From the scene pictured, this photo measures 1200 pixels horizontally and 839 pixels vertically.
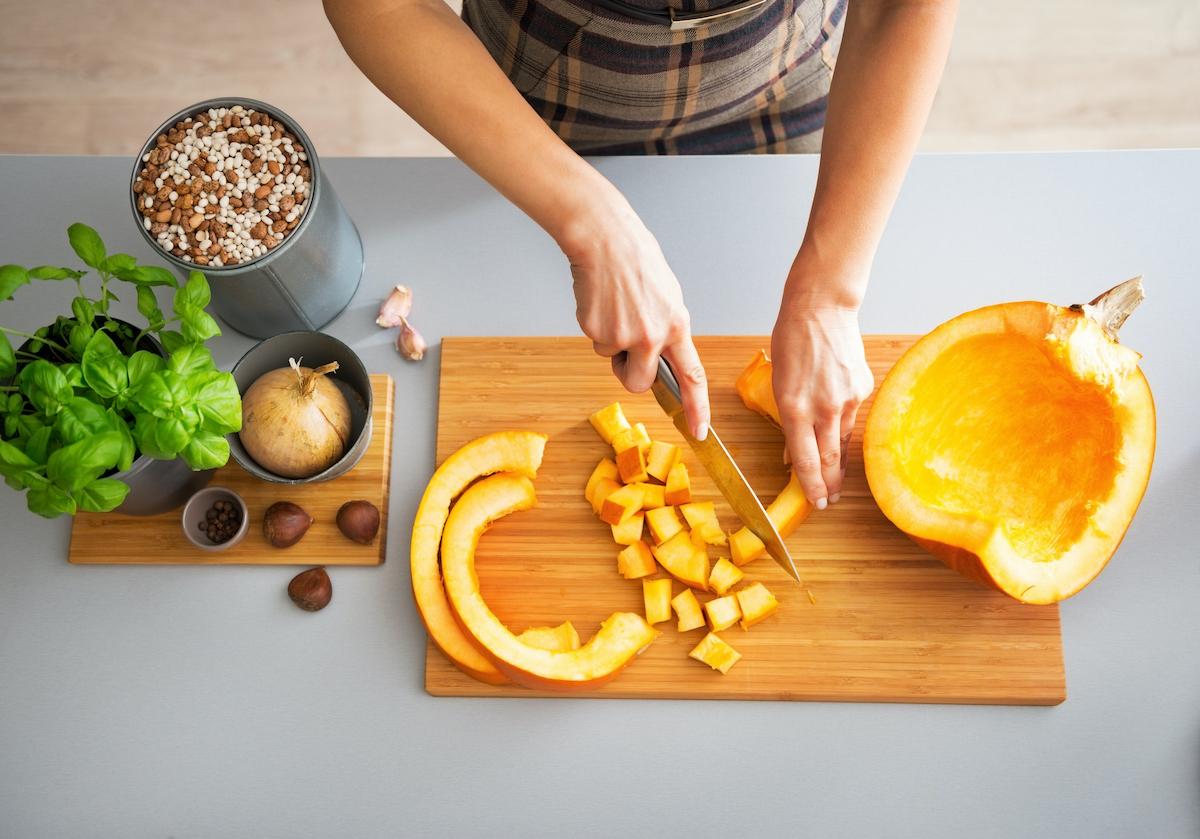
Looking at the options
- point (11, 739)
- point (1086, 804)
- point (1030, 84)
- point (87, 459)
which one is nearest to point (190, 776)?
point (11, 739)

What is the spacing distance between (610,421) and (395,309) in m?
0.38

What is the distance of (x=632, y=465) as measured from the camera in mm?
1304

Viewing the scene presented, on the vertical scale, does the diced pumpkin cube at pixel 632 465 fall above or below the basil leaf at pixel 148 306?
below

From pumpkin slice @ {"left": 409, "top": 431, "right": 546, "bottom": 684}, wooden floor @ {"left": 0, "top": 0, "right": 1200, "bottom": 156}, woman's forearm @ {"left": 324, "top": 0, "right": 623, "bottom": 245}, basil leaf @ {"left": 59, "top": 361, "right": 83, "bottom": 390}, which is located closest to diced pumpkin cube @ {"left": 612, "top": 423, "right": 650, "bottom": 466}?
pumpkin slice @ {"left": 409, "top": 431, "right": 546, "bottom": 684}

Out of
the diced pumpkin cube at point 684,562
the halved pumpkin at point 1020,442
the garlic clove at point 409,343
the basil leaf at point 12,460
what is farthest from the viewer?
the garlic clove at point 409,343

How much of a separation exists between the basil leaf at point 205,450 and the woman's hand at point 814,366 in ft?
2.29

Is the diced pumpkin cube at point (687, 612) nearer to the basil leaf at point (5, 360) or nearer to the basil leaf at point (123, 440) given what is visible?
the basil leaf at point (123, 440)

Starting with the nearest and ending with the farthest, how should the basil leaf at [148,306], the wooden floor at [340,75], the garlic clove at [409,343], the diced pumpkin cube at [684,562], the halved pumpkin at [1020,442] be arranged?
the basil leaf at [148,306]
the halved pumpkin at [1020,442]
the diced pumpkin cube at [684,562]
the garlic clove at [409,343]
the wooden floor at [340,75]

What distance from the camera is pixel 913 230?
1.47m

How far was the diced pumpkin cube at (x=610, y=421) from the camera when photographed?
1.33 meters

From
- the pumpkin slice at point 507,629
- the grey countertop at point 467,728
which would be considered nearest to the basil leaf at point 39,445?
the grey countertop at point 467,728

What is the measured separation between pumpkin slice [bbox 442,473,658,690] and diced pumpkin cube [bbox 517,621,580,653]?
0.8 inches

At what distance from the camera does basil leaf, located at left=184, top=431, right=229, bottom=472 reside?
1012 millimetres

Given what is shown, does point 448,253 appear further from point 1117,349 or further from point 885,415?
point 1117,349
